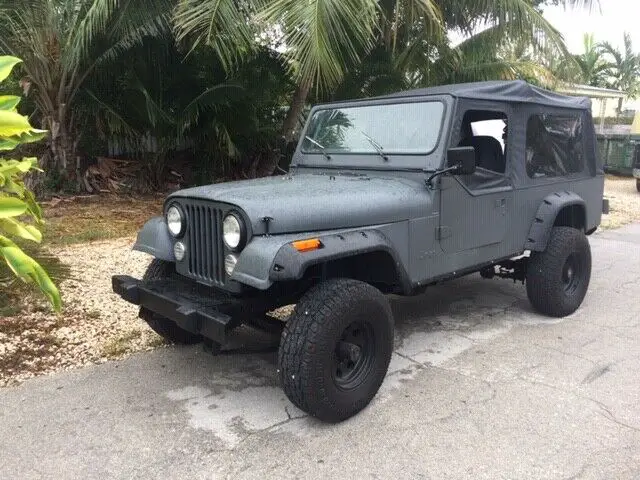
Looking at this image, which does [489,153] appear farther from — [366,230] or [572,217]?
[366,230]

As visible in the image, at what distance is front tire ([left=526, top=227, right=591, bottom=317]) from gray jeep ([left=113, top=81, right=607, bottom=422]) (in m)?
0.01

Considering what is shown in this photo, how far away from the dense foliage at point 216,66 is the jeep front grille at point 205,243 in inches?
142

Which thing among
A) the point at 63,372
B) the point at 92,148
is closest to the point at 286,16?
the point at 63,372

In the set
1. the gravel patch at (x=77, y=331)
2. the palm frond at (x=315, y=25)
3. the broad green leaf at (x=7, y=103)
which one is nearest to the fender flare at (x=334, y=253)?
the broad green leaf at (x=7, y=103)

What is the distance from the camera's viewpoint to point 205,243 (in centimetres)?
323

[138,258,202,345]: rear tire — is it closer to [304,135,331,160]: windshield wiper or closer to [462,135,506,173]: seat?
[304,135,331,160]: windshield wiper

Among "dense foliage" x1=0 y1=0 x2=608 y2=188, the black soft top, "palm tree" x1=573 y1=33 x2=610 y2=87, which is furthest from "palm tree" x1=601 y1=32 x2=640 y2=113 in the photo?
the black soft top

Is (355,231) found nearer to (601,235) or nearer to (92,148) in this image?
(601,235)

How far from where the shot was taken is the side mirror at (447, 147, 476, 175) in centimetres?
358

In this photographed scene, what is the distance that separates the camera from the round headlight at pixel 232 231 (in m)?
2.96

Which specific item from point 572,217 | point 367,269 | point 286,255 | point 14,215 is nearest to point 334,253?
point 286,255

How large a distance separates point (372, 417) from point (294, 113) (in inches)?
290

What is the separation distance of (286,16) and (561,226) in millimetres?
3691

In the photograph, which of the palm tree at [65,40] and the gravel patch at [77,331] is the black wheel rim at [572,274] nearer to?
the gravel patch at [77,331]
